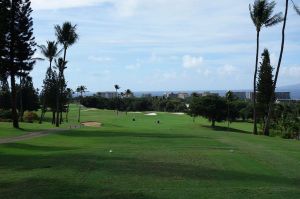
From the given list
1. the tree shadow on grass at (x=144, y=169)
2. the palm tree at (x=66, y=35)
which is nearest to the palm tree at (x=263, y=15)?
the palm tree at (x=66, y=35)

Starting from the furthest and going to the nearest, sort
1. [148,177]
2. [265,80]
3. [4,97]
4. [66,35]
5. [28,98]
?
1. [28,98]
2. [4,97]
3. [265,80]
4. [66,35]
5. [148,177]

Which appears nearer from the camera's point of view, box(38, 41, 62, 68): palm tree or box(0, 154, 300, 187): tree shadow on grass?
box(0, 154, 300, 187): tree shadow on grass

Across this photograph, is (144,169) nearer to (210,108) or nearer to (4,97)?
(210,108)

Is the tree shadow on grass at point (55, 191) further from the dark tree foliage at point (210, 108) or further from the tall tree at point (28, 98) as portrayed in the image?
the tall tree at point (28, 98)

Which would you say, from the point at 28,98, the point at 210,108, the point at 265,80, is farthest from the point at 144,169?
the point at 28,98

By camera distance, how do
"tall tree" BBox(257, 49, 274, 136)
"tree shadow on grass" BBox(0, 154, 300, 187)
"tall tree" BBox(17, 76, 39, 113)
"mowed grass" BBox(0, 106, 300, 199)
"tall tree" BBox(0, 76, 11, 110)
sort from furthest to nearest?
1. "tall tree" BBox(17, 76, 39, 113)
2. "tall tree" BBox(0, 76, 11, 110)
3. "tall tree" BBox(257, 49, 274, 136)
4. "tree shadow on grass" BBox(0, 154, 300, 187)
5. "mowed grass" BBox(0, 106, 300, 199)

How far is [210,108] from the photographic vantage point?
323ft

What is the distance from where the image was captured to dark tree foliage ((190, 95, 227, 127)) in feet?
324

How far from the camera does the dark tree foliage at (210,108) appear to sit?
98875 mm

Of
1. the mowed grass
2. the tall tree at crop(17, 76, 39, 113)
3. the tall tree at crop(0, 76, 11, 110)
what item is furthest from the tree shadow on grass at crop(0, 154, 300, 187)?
the tall tree at crop(17, 76, 39, 113)

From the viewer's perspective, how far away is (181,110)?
590ft

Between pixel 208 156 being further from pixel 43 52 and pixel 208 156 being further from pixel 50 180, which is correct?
pixel 43 52

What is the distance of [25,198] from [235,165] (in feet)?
28.1

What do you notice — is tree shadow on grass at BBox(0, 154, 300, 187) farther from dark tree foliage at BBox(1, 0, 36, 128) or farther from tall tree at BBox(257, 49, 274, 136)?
tall tree at BBox(257, 49, 274, 136)
